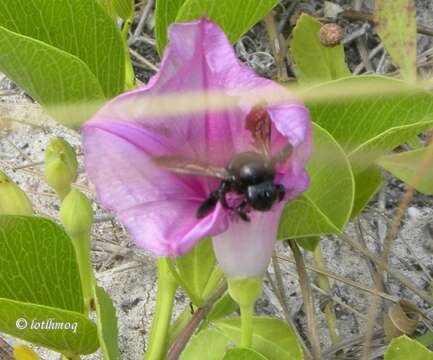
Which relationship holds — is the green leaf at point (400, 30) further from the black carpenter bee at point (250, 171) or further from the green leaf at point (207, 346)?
the black carpenter bee at point (250, 171)

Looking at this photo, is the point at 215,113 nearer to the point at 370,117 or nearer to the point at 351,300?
the point at 370,117

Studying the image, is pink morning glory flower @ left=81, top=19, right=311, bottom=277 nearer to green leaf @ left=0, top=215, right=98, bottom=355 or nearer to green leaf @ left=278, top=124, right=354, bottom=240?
green leaf @ left=278, top=124, right=354, bottom=240

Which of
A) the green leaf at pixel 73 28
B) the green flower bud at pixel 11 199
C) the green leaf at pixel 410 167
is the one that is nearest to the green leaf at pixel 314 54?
the green leaf at pixel 410 167

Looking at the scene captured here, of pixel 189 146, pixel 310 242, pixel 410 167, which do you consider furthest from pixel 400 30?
pixel 189 146

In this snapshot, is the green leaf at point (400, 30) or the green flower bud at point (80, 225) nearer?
the green flower bud at point (80, 225)

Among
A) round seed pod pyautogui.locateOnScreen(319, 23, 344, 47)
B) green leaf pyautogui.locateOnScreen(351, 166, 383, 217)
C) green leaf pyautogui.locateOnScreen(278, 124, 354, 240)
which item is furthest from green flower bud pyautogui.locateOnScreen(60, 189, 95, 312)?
round seed pod pyautogui.locateOnScreen(319, 23, 344, 47)

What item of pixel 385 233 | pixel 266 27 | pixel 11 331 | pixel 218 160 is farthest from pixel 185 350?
pixel 266 27
